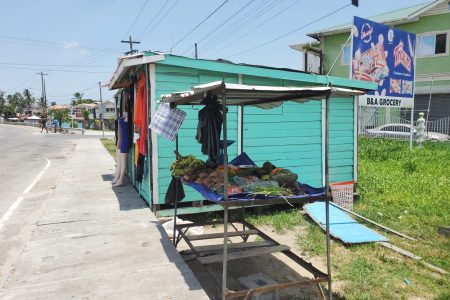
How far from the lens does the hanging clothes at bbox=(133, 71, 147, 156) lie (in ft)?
21.7

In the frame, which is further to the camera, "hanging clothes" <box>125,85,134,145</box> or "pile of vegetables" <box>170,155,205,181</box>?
"hanging clothes" <box>125,85,134,145</box>

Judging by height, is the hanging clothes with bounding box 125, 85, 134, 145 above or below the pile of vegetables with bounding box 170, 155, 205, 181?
above

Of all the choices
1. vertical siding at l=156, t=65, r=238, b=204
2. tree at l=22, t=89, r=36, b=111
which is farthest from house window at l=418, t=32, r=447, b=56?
tree at l=22, t=89, r=36, b=111

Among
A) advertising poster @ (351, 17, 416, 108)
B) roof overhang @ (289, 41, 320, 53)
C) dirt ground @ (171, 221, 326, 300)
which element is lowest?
dirt ground @ (171, 221, 326, 300)

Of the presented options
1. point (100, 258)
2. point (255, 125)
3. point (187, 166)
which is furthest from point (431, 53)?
point (100, 258)

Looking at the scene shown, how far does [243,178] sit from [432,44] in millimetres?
20690

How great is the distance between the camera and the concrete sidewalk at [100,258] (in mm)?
3537

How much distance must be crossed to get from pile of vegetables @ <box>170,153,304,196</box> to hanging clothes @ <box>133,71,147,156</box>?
2.11 meters

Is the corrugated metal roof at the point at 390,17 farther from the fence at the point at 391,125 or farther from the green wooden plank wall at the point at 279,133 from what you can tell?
the green wooden plank wall at the point at 279,133

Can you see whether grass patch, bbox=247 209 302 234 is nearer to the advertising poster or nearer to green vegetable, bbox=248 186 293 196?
green vegetable, bbox=248 186 293 196

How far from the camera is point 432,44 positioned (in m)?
20.2

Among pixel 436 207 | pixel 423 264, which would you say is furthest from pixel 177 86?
pixel 436 207

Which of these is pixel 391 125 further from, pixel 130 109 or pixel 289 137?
pixel 130 109

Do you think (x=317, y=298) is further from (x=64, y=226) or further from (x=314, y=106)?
(x=314, y=106)
